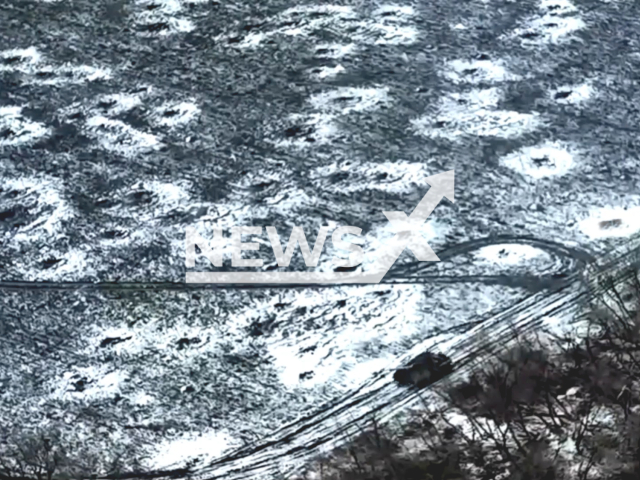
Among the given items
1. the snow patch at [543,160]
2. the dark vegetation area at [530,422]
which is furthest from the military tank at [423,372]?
the snow patch at [543,160]

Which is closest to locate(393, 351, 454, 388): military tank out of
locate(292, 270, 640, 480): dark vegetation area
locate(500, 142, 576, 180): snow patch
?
locate(292, 270, 640, 480): dark vegetation area

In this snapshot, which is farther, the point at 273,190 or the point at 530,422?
the point at 273,190

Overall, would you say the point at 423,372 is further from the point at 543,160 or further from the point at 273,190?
the point at 543,160

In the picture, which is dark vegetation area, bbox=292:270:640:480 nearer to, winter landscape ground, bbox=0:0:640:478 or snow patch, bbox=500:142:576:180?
winter landscape ground, bbox=0:0:640:478

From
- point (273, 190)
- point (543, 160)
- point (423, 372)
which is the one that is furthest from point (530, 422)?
point (273, 190)

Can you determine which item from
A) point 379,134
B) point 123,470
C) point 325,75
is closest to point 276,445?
point 123,470

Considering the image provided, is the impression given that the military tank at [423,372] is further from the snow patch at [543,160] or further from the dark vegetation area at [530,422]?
the snow patch at [543,160]

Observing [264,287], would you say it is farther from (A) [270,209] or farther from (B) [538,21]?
(B) [538,21]

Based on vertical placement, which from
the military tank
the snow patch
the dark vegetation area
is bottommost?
the military tank

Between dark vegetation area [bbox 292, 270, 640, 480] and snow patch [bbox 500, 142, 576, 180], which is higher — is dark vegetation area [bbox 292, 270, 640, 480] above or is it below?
below
